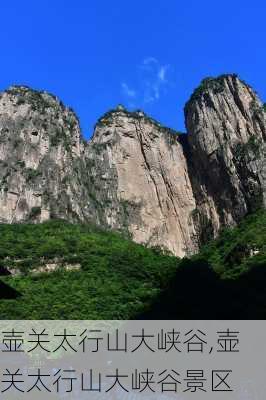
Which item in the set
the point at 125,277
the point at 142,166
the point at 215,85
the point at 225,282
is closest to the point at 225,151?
the point at 215,85

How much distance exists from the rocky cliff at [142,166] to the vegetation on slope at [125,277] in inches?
214

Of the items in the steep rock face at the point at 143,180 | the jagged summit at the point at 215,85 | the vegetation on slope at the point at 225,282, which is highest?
the jagged summit at the point at 215,85

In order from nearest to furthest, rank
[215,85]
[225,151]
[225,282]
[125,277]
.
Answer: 1. [225,282]
2. [125,277]
3. [225,151]
4. [215,85]

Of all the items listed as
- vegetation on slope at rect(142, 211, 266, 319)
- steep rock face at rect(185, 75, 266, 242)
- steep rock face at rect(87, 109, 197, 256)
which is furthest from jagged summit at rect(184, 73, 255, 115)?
vegetation on slope at rect(142, 211, 266, 319)

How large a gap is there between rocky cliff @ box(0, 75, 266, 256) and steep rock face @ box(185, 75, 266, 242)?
13 cm

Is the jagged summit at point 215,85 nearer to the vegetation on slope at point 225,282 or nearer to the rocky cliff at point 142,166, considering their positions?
the rocky cliff at point 142,166

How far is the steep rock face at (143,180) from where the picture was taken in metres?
81.2

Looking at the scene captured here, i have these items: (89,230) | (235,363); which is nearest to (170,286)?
(89,230)

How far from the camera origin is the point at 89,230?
71188mm

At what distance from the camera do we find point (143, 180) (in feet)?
277

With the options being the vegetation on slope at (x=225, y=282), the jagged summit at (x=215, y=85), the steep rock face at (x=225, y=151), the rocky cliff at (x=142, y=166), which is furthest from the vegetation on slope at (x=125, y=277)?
the jagged summit at (x=215, y=85)

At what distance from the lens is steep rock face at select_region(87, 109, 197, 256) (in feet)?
266

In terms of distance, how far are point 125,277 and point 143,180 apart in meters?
31.3

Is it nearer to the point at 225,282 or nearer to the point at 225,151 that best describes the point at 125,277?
the point at 225,282
